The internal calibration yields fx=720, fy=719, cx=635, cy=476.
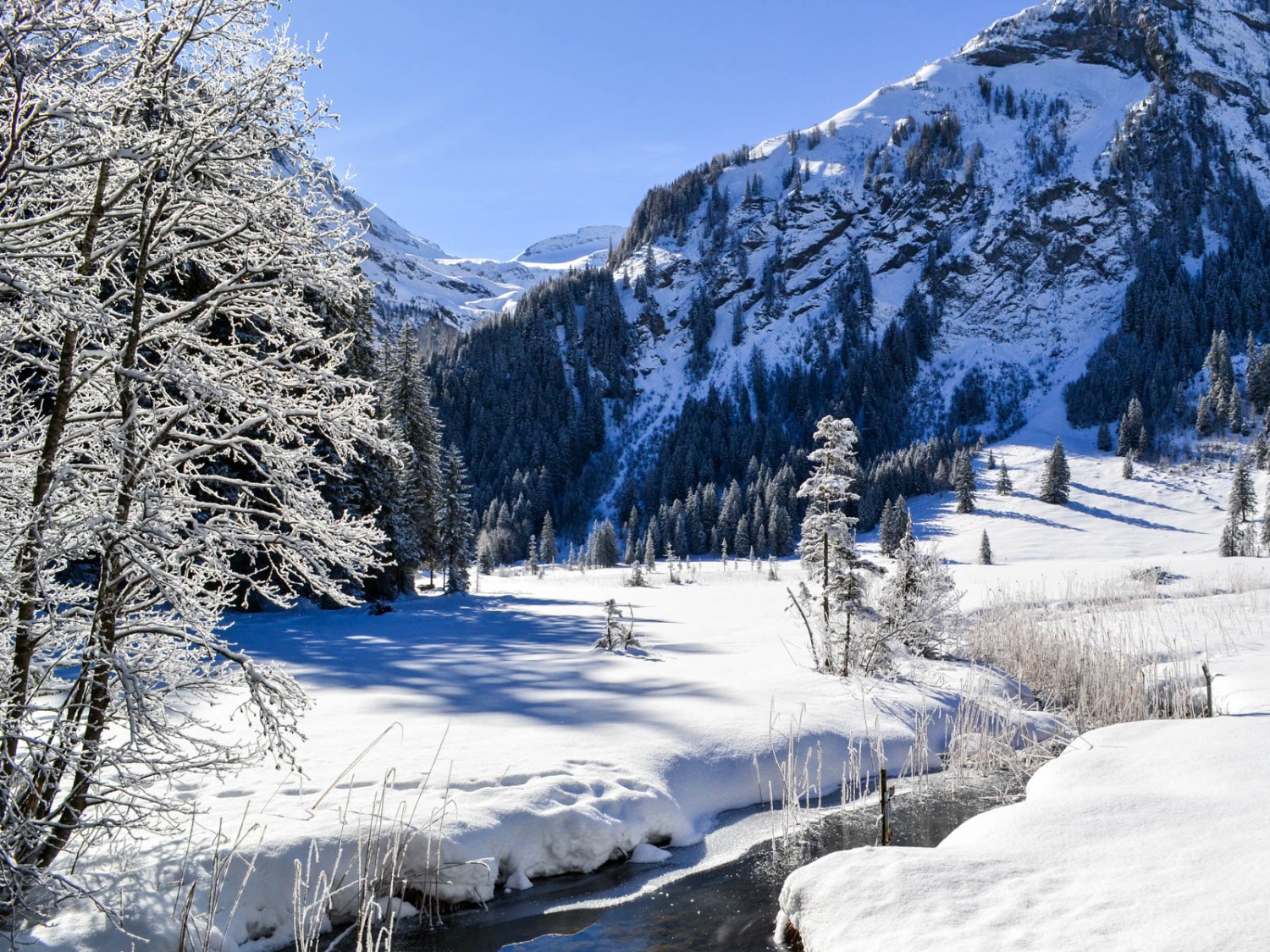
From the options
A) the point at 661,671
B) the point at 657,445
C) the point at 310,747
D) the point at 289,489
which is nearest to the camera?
the point at 289,489

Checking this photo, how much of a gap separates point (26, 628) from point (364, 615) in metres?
21.8

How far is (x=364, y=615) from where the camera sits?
24.4 m

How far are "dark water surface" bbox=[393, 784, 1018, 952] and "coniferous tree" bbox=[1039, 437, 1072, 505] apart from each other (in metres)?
74.5

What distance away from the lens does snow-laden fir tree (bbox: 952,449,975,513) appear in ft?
242

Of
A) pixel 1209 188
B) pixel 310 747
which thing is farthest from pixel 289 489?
pixel 1209 188

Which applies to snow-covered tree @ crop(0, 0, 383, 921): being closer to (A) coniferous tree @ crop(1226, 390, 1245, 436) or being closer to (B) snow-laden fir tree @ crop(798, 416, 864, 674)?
(B) snow-laden fir tree @ crop(798, 416, 864, 674)

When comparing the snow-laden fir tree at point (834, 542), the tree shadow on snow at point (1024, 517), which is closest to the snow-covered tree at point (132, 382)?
the snow-laden fir tree at point (834, 542)

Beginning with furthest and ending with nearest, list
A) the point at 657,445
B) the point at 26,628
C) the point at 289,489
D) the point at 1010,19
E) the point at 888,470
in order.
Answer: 1. the point at 1010,19
2. the point at 657,445
3. the point at 888,470
4. the point at 289,489
5. the point at 26,628

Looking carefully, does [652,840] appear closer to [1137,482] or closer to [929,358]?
[1137,482]

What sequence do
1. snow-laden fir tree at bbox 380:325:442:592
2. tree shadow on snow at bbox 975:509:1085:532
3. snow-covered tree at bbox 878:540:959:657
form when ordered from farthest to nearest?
tree shadow on snow at bbox 975:509:1085:532, snow-laden fir tree at bbox 380:325:442:592, snow-covered tree at bbox 878:540:959:657

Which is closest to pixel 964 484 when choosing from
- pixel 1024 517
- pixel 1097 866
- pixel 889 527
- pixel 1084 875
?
pixel 1024 517

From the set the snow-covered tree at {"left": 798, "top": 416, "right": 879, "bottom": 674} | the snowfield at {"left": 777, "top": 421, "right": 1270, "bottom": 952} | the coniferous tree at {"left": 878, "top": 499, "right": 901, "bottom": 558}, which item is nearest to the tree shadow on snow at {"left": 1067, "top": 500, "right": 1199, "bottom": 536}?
the coniferous tree at {"left": 878, "top": 499, "right": 901, "bottom": 558}

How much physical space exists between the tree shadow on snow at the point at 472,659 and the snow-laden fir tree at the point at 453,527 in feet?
37.8

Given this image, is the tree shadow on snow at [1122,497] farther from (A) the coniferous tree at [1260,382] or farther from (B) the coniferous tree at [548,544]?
(B) the coniferous tree at [548,544]
